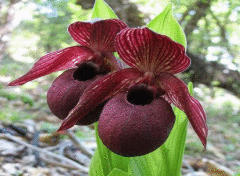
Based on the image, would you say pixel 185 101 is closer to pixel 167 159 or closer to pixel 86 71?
pixel 167 159

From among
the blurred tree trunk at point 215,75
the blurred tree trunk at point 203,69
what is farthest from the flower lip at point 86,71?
the blurred tree trunk at point 215,75

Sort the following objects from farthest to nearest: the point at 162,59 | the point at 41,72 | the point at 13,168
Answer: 1. the point at 13,168
2. the point at 41,72
3. the point at 162,59

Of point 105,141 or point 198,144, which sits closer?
point 105,141

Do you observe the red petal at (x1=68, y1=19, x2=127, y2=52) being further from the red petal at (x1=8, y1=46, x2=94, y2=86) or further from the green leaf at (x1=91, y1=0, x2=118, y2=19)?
the green leaf at (x1=91, y1=0, x2=118, y2=19)

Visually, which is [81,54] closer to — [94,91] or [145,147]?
[94,91]

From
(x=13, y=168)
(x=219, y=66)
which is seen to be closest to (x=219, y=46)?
(x=219, y=66)

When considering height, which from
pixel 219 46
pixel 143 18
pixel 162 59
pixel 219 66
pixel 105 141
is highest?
pixel 162 59

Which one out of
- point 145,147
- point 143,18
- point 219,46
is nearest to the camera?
point 145,147
